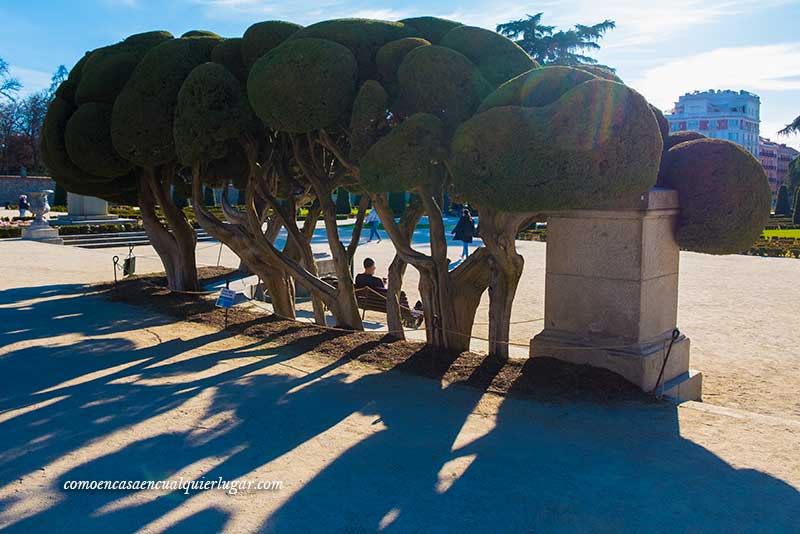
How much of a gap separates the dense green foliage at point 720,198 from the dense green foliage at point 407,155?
226 centimetres

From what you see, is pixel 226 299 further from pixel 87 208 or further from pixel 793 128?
pixel 793 128

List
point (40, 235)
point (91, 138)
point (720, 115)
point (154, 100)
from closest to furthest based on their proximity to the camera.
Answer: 1. point (154, 100)
2. point (91, 138)
3. point (40, 235)
4. point (720, 115)

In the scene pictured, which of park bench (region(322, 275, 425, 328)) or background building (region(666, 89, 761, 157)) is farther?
background building (region(666, 89, 761, 157))

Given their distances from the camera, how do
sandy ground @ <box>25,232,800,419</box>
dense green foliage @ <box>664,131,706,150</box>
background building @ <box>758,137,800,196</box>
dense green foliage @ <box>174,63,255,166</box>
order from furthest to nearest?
background building @ <box>758,137,800,196</box> → dense green foliage @ <box>174,63,255,166</box> → sandy ground @ <box>25,232,800,419</box> → dense green foliage @ <box>664,131,706,150</box>

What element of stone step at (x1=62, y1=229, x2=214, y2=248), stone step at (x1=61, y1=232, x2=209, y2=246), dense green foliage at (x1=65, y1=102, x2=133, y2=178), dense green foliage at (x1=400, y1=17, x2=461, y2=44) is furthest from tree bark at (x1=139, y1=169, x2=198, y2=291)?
stone step at (x1=61, y1=232, x2=209, y2=246)

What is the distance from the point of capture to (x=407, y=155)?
659 cm

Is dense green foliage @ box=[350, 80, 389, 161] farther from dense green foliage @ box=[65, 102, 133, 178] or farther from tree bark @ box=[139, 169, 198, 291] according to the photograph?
tree bark @ box=[139, 169, 198, 291]

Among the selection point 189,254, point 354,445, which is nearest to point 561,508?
point 354,445

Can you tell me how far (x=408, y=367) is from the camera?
279 inches

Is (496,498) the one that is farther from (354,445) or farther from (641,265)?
(641,265)

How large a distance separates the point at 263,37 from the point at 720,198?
524 centimetres

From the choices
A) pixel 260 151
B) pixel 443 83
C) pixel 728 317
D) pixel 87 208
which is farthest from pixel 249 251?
pixel 87 208

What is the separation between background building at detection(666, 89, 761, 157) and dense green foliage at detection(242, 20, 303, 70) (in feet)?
378

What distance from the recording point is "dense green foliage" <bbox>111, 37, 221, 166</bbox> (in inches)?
367
